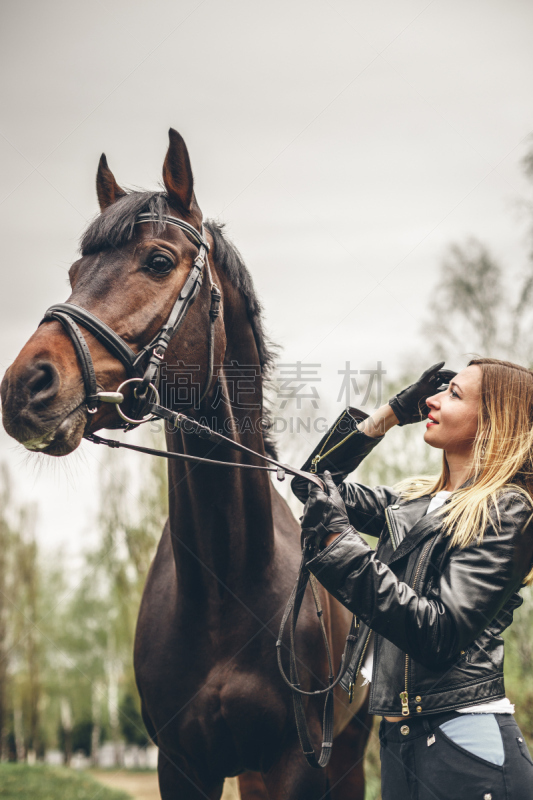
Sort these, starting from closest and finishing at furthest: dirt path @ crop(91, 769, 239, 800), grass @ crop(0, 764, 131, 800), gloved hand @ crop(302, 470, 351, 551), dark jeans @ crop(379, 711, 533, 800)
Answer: dark jeans @ crop(379, 711, 533, 800) → gloved hand @ crop(302, 470, 351, 551) → grass @ crop(0, 764, 131, 800) → dirt path @ crop(91, 769, 239, 800)

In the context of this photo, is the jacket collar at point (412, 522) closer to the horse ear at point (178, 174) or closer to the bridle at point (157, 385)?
the bridle at point (157, 385)

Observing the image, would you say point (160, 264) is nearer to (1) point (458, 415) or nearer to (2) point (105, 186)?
(2) point (105, 186)

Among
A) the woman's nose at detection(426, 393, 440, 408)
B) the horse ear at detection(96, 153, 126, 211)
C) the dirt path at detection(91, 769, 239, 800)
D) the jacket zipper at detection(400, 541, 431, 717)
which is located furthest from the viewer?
the dirt path at detection(91, 769, 239, 800)

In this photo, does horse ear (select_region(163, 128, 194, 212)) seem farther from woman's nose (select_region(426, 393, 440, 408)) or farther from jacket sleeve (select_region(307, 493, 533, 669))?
jacket sleeve (select_region(307, 493, 533, 669))

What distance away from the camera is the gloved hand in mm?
2029

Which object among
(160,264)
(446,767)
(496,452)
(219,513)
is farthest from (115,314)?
(446,767)

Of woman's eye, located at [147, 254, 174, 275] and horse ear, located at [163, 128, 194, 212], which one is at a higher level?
horse ear, located at [163, 128, 194, 212]

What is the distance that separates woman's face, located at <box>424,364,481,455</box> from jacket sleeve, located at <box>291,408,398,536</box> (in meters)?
0.41

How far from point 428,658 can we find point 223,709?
1.11 meters

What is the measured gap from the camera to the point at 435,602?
1.88 meters

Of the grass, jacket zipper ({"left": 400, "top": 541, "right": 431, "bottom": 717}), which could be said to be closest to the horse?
jacket zipper ({"left": 400, "top": 541, "right": 431, "bottom": 717})

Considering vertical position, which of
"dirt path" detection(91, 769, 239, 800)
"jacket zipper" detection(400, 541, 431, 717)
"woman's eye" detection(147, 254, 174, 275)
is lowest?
"dirt path" detection(91, 769, 239, 800)

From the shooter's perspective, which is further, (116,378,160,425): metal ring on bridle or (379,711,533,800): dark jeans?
(116,378,160,425): metal ring on bridle

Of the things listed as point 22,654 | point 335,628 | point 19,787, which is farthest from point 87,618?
point 335,628
